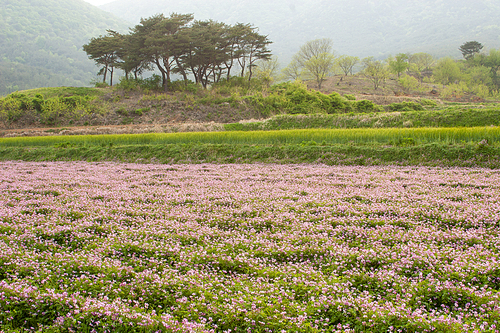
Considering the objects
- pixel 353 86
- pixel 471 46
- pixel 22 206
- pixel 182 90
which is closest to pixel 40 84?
pixel 182 90

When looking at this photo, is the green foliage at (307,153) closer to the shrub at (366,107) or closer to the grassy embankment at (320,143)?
the grassy embankment at (320,143)

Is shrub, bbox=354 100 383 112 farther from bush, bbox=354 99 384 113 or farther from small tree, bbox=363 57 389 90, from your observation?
small tree, bbox=363 57 389 90

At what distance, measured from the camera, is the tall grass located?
54.5ft

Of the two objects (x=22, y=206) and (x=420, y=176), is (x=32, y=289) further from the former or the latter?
(x=420, y=176)

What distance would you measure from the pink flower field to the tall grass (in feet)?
28.0

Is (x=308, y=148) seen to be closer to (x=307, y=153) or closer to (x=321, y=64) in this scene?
(x=307, y=153)

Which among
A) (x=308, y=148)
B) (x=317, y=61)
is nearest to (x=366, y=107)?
(x=308, y=148)

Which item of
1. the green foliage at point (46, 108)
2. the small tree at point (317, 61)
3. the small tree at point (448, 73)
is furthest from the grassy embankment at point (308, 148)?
the small tree at point (448, 73)

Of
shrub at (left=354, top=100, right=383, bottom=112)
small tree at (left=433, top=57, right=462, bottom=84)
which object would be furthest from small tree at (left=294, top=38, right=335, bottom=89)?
shrub at (left=354, top=100, right=383, bottom=112)

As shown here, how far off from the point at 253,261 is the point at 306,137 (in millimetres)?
17438

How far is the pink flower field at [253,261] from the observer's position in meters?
3.37

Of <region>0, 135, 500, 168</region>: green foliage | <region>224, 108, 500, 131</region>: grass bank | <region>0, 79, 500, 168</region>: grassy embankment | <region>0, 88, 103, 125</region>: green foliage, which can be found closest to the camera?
<region>0, 135, 500, 168</region>: green foliage

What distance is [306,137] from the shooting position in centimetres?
2138

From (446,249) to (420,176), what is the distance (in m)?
7.58
